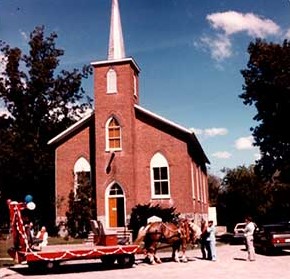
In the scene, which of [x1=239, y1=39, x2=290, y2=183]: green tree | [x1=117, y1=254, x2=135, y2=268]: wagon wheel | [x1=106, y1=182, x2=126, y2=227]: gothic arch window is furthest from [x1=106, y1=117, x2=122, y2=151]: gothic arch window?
[x1=117, y1=254, x2=135, y2=268]: wagon wheel

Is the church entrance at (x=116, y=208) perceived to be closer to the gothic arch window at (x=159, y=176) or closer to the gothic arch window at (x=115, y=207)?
the gothic arch window at (x=115, y=207)

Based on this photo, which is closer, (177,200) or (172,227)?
(172,227)

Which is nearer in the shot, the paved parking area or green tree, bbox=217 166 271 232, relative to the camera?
the paved parking area

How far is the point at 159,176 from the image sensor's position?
34.8 m

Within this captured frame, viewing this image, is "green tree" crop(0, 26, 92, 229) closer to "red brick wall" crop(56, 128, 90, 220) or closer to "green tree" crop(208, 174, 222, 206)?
"red brick wall" crop(56, 128, 90, 220)

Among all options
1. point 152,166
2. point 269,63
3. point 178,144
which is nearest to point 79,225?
point 152,166

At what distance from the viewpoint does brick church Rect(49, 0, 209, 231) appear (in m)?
34.4

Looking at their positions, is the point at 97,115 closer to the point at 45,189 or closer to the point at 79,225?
the point at 79,225

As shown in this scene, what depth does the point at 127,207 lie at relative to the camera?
112 ft

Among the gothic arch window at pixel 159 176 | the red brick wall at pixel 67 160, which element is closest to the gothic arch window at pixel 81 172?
the red brick wall at pixel 67 160

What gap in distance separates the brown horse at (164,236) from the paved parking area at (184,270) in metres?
0.53

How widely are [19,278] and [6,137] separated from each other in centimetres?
3200

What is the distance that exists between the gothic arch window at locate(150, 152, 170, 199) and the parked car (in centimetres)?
1053

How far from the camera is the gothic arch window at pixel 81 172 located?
116 ft
